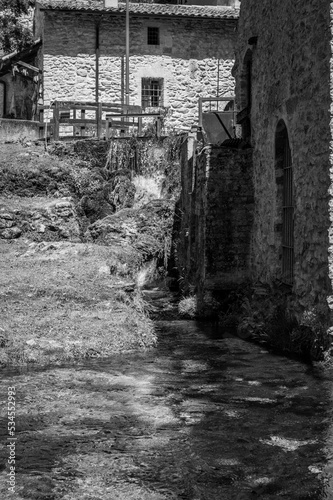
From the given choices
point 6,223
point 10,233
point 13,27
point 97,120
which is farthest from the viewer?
point 13,27

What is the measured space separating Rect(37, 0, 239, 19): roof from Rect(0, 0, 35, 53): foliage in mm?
1184

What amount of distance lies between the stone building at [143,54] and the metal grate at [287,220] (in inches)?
744

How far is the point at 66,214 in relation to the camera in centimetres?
2045

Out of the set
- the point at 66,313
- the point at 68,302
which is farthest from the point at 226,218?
the point at 66,313

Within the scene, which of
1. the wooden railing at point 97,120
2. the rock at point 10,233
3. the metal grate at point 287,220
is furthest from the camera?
the wooden railing at point 97,120

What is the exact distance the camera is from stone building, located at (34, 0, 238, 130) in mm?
30562

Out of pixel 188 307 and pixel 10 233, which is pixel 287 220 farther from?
pixel 10 233

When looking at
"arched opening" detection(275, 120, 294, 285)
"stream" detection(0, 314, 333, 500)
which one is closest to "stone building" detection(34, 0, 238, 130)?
"arched opening" detection(275, 120, 294, 285)

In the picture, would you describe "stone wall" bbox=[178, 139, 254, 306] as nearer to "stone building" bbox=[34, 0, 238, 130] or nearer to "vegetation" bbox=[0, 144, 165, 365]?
"vegetation" bbox=[0, 144, 165, 365]

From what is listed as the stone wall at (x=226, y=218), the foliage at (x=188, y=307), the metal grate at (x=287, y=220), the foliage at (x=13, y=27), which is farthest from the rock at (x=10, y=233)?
the foliage at (x=13, y=27)

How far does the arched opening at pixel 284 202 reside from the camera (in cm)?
1230

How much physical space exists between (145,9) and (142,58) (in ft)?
6.20

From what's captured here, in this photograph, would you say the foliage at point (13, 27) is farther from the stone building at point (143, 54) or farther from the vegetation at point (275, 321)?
the vegetation at point (275, 321)

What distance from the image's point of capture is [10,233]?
19156mm
